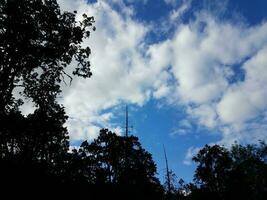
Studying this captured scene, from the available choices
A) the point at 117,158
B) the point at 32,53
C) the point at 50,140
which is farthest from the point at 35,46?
the point at 117,158

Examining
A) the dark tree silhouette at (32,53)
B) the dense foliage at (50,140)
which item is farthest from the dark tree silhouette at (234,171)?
the dark tree silhouette at (32,53)

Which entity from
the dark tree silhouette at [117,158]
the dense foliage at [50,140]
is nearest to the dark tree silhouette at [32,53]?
the dense foliage at [50,140]

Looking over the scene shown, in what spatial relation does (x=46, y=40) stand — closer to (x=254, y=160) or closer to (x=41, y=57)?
(x=41, y=57)

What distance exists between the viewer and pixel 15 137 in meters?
45.9

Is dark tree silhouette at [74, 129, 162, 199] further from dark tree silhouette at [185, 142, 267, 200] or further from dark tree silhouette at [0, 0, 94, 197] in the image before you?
dark tree silhouette at [0, 0, 94, 197]

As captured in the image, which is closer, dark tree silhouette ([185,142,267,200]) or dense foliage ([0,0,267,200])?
dense foliage ([0,0,267,200])

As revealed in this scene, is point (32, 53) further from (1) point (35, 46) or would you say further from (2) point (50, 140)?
(2) point (50, 140)

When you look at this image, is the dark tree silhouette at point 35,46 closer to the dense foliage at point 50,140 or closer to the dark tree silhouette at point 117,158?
the dense foliage at point 50,140

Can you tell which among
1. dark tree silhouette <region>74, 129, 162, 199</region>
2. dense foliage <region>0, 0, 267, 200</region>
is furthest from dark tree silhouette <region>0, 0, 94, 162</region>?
dark tree silhouette <region>74, 129, 162, 199</region>

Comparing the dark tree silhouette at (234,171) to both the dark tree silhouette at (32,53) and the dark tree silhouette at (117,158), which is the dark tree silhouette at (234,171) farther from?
the dark tree silhouette at (32,53)

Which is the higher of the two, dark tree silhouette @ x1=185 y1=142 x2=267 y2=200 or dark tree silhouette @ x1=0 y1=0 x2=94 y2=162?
dark tree silhouette @ x1=185 y1=142 x2=267 y2=200

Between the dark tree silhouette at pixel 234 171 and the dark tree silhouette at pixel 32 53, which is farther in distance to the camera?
the dark tree silhouette at pixel 234 171

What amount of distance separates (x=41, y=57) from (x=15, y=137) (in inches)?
971

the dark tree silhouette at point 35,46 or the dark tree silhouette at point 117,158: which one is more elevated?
the dark tree silhouette at point 117,158
